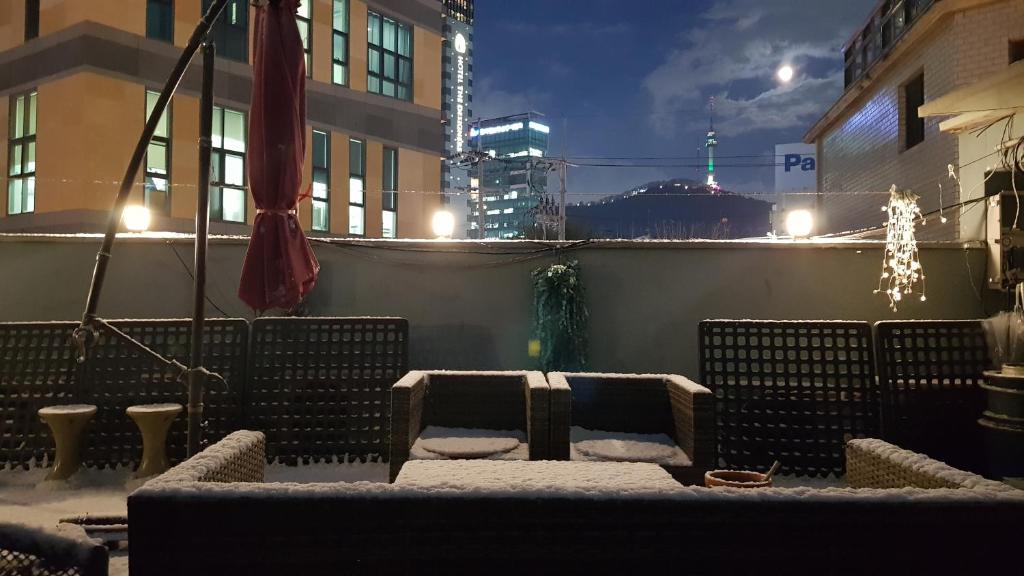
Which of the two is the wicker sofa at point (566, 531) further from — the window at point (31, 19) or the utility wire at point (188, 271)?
the window at point (31, 19)

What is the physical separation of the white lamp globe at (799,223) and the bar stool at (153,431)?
22.7 feet

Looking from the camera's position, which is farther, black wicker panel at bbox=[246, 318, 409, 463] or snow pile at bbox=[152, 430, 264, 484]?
black wicker panel at bbox=[246, 318, 409, 463]

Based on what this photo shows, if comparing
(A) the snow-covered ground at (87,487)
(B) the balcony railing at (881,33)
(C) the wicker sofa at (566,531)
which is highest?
(B) the balcony railing at (881,33)

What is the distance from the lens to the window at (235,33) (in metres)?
16.5

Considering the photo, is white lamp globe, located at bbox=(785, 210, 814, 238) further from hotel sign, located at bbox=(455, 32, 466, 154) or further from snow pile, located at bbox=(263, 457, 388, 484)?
hotel sign, located at bbox=(455, 32, 466, 154)

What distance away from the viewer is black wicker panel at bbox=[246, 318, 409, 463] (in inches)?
168

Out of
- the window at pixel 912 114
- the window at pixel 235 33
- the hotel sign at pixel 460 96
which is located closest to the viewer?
the window at pixel 912 114

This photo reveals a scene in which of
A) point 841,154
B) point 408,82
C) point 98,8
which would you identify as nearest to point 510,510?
point 841,154

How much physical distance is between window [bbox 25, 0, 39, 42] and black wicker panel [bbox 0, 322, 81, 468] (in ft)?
51.4

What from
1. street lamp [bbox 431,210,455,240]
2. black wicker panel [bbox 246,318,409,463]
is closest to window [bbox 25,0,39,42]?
street lamp [bbox 431,210,455,240]

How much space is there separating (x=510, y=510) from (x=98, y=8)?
17.5 m

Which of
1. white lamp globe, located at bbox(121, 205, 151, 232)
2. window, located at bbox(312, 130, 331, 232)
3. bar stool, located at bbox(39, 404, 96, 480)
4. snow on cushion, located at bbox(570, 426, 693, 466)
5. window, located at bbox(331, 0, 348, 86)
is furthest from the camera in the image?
window, located at bbox(331, 0, 348, 86)

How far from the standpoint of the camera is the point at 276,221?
3639 mm

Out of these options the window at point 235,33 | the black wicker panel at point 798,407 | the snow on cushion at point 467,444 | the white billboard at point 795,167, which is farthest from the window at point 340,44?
the white billboard at point 795,167
